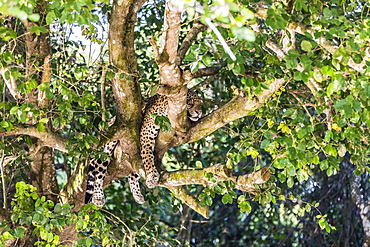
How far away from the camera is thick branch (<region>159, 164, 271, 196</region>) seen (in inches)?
154

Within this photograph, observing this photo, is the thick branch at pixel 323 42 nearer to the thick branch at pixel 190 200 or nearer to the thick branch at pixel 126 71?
the thick branch at pixel 126 71

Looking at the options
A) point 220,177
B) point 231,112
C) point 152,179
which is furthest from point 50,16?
point 152,179

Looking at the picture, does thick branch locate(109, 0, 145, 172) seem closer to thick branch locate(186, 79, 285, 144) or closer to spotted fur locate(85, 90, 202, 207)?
spotted fur locate(85, 90, 202, 207)

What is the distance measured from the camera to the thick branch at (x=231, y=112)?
12.2 feet

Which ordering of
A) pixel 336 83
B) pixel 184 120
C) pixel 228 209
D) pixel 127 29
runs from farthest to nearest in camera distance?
1. pixel 228 209
2. pixel 184 120
3. pixel 127 29
4. pixel 336 83

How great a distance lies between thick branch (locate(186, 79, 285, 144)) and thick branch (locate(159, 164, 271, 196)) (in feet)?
0.96

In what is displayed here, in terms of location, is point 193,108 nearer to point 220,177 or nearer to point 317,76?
point 220,177

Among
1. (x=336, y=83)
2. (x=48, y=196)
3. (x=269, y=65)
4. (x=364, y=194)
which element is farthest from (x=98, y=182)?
(x=364, y=194)

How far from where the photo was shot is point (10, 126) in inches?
141

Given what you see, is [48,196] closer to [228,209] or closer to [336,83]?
[336,83]

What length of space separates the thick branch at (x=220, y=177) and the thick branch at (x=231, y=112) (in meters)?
0.29

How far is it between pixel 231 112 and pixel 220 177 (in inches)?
18.8

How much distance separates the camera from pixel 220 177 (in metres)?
4.08

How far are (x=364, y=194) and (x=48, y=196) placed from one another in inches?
153
